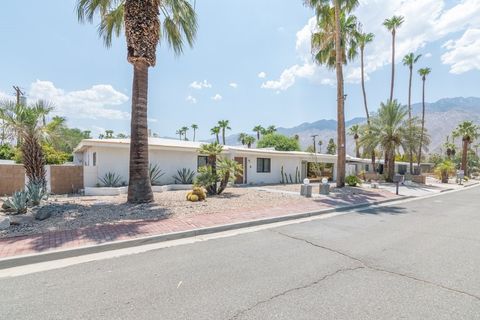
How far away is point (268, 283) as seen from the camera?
4.16 meters

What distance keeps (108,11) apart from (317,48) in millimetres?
14089

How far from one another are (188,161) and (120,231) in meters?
12.0

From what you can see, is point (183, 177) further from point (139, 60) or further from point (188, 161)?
point (139, 60)

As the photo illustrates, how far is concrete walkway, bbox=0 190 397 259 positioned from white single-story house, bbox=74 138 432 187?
8324 mm

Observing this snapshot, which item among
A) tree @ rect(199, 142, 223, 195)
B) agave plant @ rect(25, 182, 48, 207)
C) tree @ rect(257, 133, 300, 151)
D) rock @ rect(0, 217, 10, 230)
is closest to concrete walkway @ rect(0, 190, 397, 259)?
rock @ rect(0, 217, 10, 230)

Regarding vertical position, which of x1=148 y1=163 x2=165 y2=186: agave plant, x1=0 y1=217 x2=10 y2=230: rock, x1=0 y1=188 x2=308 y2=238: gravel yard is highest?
x1=148 y1=163 x2=165 y2=186: agave plant

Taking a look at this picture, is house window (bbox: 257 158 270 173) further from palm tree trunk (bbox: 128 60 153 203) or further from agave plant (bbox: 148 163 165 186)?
palm tree trunk (bbox: 128 60 153 203)

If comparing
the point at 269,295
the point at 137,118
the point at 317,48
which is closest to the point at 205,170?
the point at 137,118

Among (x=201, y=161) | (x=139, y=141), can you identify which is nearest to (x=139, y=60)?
(x=139, y=141)

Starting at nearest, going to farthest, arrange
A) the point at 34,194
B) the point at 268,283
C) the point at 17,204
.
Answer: the point at 268,283 < the point at 17,204 < the point at 34,194

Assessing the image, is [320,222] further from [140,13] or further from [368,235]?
[140,13]

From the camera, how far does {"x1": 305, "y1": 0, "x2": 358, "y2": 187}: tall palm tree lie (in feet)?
57.9

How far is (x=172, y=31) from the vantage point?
12211 mm

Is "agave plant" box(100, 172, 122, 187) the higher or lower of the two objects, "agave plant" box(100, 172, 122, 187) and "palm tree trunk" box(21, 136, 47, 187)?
the lower
